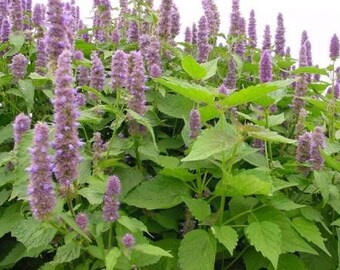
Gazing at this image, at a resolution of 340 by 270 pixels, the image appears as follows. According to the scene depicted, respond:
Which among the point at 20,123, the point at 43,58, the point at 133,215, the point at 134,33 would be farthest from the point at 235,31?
the point at 20,123

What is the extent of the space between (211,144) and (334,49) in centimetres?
232

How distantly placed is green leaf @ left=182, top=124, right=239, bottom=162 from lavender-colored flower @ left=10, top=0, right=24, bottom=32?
2.10m

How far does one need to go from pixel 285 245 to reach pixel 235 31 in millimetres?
2672

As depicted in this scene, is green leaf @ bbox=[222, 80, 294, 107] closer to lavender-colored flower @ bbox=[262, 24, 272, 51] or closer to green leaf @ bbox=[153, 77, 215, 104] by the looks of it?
green leaf @ bbox=[153, 77, 215, 104]

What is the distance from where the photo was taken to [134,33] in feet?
15.0

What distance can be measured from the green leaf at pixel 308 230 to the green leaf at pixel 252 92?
2.67 ft

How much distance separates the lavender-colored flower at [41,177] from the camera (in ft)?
7.11

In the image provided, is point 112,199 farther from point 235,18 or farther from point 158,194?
point 235,18

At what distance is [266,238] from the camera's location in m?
2.70

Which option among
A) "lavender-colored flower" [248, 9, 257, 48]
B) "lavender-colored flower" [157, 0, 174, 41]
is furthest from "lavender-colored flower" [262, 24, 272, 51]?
"lavender-colored flower" [157, 0, 174, 41]

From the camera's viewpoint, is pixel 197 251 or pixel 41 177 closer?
pixel 41 177

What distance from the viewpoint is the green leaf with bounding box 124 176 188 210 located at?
2.94 meters

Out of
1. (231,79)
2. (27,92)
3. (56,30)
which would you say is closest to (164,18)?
(231,79)

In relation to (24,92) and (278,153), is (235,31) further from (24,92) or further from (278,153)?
(24,92)
